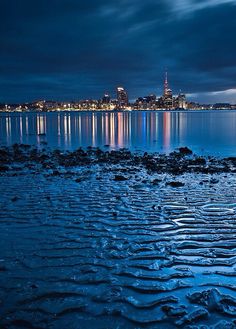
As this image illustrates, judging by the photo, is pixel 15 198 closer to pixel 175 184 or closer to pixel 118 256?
pixel 118 256

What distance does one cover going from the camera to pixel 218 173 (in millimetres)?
19172

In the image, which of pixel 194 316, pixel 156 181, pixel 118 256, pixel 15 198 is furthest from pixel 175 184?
pixel 194 316

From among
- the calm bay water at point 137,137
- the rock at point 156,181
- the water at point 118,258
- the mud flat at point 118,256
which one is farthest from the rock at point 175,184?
the calm bay water at point 137,137

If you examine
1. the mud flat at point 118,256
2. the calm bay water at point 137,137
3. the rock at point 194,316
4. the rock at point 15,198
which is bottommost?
the rock at point 194,316

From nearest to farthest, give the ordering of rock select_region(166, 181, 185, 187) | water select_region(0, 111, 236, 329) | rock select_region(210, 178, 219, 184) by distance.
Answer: water select_region(0, 111, 236, 329) < rock select_region(166, 181, 185, 187) < rock select_region(210, 178, 219, 184)

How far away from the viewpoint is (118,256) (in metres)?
7.96

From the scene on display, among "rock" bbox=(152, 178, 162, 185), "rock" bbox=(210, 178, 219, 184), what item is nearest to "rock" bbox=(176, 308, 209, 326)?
"rock" bbox=(152, 178, 162, 185)

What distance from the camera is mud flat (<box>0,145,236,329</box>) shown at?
5781 mm

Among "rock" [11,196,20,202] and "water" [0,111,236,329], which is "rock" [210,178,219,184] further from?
"rock" [11,196,20,202]

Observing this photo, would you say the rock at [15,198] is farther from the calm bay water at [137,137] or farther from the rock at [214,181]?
the calm bay water at [137,137]

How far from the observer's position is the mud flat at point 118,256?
578 cm

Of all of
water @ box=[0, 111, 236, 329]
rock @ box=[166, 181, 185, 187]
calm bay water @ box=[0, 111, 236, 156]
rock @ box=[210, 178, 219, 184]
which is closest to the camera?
water @ box=[0, 111, 236, 329]

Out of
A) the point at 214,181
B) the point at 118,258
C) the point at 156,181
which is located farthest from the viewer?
the point at 156,181

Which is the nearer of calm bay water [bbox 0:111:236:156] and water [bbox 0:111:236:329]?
water [bbox 0:111:236:329]
